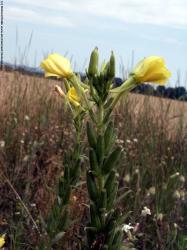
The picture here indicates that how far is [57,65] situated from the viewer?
166cm

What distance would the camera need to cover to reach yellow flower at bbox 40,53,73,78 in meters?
1.65

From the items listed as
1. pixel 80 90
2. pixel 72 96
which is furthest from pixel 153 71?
pixel 72 96

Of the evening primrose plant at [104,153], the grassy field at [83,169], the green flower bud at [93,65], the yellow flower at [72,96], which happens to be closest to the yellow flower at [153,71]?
the evening primrose plant at [104,153]

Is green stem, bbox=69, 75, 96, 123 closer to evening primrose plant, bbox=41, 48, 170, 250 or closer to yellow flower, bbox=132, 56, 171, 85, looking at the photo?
evening primrose plant, bbox=41, 48, 170, 250

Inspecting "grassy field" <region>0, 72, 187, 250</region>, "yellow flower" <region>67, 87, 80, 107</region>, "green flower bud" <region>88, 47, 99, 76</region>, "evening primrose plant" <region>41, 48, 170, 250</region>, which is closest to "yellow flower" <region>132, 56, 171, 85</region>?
"evening primrose plant" <region>41, 48, 170, 250</region>

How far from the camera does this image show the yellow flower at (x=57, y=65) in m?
1.65

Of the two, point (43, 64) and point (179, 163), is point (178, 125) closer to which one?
point (179, 163)

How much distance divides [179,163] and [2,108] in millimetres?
1915

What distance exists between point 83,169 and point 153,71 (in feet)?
8.59

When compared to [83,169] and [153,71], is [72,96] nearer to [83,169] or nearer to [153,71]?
[153,71]

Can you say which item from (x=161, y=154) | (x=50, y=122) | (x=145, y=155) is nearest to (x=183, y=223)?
(x=145, y=155)

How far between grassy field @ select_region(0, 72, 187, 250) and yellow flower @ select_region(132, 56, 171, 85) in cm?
87

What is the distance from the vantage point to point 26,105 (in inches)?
229

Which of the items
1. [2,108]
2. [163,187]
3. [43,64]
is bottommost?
[163,187]
